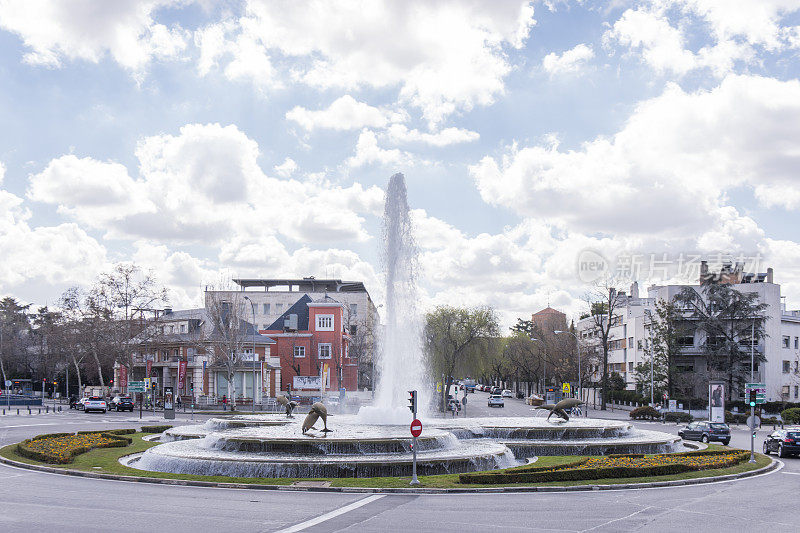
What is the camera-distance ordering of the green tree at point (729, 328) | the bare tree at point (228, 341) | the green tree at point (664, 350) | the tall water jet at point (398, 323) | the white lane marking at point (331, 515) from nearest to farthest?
the white lane marking at point (331, 515), the tall water jet at point (398, 323), the bare tree at point (228, 341), the green tree at point (729, 328), the green tree at point (664, 350)

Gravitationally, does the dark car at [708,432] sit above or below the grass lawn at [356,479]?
below

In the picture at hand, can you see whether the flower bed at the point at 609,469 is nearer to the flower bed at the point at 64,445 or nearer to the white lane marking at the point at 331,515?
the white lane marking at the point at 331,515

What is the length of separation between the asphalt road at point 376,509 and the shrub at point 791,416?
47870 millimetres

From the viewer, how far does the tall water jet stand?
121 ft

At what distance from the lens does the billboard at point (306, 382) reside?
8494 cm

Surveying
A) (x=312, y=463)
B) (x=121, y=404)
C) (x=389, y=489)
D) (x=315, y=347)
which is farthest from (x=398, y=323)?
(x=315, y=347)

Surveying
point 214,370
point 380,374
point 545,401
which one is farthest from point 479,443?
point 545,401

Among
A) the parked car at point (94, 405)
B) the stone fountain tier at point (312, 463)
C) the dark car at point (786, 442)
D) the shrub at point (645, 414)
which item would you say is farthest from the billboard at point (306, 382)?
the dark car at point (786, 442)

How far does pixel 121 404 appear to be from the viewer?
73.3 meters

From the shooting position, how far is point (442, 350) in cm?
7825

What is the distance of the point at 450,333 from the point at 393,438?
50.2m

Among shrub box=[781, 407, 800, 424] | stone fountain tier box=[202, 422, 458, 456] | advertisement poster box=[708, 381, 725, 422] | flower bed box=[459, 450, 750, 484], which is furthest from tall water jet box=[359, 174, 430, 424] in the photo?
shrub box=[781, 407, 800, 424]

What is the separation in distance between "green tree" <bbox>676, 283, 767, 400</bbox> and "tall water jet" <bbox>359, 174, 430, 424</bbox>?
5055 cm

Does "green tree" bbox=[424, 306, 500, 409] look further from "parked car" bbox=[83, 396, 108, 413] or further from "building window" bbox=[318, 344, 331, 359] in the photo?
"parked car" bbox=[83, 396, 108, 413]
